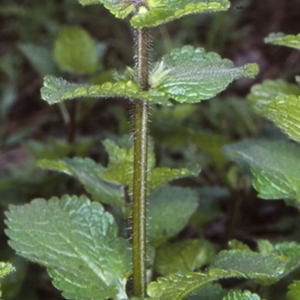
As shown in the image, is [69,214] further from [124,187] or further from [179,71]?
[179,71]

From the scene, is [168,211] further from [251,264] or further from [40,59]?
[40,59]

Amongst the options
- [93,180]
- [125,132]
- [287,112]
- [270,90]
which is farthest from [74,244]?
[125,132]

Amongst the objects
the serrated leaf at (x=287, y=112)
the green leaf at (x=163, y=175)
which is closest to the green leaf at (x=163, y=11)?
the serrated leaf at (x=287, y=112)

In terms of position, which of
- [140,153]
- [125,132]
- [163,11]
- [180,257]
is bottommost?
[180,257]

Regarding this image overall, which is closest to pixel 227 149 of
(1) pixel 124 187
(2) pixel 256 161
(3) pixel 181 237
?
(2) pixel 256 161

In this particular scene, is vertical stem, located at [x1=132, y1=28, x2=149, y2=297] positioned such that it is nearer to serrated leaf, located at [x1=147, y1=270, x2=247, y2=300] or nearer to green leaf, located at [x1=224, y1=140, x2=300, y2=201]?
serrated leaf, located at [x1=147, y1=270, x2=247, y2=300]

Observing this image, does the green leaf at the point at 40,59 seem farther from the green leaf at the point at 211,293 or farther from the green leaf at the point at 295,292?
the green leaf at the point at 295,292
